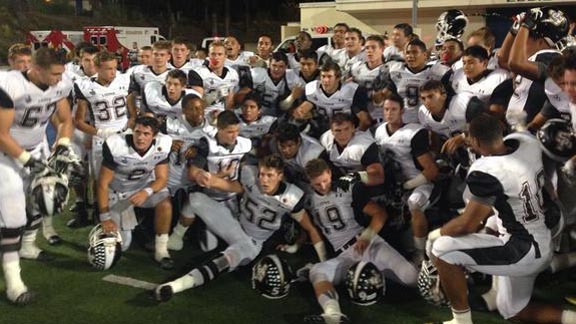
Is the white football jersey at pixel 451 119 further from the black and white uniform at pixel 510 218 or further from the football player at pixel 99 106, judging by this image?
the football player at pixel 99 106

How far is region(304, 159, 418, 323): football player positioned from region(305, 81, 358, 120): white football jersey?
1676 mm

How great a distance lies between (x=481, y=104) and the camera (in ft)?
17.8

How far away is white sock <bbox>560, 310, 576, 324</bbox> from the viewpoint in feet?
13.4

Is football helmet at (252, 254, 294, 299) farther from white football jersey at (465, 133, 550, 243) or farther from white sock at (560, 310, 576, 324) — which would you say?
white sock at (560, 310, 576, 324)

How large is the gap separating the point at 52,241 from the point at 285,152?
246cm

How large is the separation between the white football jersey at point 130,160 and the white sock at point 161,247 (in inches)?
20.8

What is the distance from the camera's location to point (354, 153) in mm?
5453

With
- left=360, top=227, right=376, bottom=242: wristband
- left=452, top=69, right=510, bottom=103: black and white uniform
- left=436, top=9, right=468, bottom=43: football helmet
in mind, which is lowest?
left=360, top=227, right=376, bottom=242: wristband

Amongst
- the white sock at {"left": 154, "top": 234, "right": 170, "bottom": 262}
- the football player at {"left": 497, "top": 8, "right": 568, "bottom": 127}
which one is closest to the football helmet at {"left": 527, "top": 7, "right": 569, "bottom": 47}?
the football player at {"left": 497, "top": 8, "right": 568, "bottom": 127}

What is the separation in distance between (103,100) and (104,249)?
208 cm

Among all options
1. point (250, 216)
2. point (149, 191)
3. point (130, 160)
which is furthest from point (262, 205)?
point (130, 160)

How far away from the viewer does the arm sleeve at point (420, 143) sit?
212 inches

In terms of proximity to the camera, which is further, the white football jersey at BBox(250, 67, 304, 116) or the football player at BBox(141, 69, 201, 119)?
the white football jersey at BBox(250, 67, 304, 116)

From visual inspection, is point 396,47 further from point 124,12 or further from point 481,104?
point 124,12
